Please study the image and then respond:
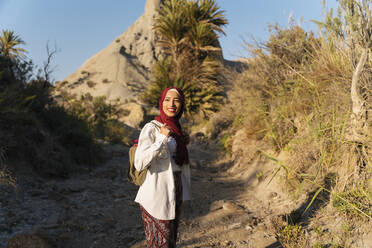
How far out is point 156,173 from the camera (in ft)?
6.64

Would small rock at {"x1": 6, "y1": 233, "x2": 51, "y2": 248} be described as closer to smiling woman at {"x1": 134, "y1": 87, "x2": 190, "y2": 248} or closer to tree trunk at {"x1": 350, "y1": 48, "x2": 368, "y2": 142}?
smiling woman at {"x1": 134, "y1": 87, "x2": 190, "y2": 248}

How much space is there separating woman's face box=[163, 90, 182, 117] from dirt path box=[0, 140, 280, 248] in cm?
204

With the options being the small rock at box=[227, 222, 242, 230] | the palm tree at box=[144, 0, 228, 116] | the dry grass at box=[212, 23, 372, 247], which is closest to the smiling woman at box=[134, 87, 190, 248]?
the dry grass at box=[212, 23, 372, 247]

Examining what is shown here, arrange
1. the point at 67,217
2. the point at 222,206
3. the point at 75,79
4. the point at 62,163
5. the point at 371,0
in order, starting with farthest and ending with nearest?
the point at 75,79
the point at 62,163
the point at 222,206
the point at 67,217
the point at 371,0

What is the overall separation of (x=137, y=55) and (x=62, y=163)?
27303mm

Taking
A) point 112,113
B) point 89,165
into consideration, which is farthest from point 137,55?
point 89,165

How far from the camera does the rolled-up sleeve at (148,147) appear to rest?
6.18 feet

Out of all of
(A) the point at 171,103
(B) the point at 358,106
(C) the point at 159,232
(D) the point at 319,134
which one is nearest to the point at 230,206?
(D) the point at 319,134

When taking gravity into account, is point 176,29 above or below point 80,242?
above

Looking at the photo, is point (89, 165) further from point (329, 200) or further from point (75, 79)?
point (75, 79)

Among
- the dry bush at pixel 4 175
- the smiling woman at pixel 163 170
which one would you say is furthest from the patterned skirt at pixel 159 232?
the dry bush at pixel 4 175

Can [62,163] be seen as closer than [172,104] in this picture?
No

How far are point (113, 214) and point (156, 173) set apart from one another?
9.43ft

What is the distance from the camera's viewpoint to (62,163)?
6.25 metres
